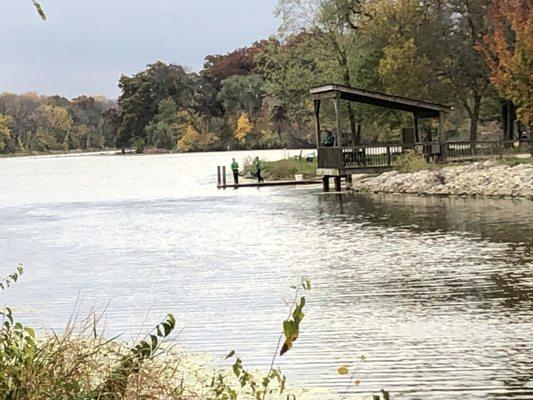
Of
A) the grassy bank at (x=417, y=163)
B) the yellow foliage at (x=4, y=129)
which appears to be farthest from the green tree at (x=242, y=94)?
the grassy bank at (x=417, y=163)

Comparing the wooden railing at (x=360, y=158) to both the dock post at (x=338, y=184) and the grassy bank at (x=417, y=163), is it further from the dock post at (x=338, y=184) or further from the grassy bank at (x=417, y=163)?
the dock post at (x=338, y=184)

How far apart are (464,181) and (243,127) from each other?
84284 millimetres

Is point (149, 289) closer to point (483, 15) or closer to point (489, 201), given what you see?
point (489, 201)

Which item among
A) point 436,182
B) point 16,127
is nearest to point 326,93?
point 436,182

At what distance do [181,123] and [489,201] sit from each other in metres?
101

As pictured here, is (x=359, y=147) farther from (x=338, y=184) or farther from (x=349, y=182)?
(x=349, y=182)

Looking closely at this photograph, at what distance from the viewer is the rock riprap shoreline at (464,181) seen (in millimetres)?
29469

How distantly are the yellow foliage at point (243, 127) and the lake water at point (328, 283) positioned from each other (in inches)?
3360

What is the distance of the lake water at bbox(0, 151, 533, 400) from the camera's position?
337 inches

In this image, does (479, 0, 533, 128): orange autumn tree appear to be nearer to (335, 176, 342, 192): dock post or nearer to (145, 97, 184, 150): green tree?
(335, 176, 342, 192): dock post

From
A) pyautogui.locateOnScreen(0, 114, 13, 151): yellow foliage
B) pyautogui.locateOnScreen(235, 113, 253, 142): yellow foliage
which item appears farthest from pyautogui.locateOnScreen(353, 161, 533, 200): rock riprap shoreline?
pyautogui.locateOnScreen(0, 114, 13, 151): yellow foliage

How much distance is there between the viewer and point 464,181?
3175cm

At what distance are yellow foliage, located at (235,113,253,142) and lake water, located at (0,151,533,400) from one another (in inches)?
3360

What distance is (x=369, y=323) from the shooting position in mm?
10398
